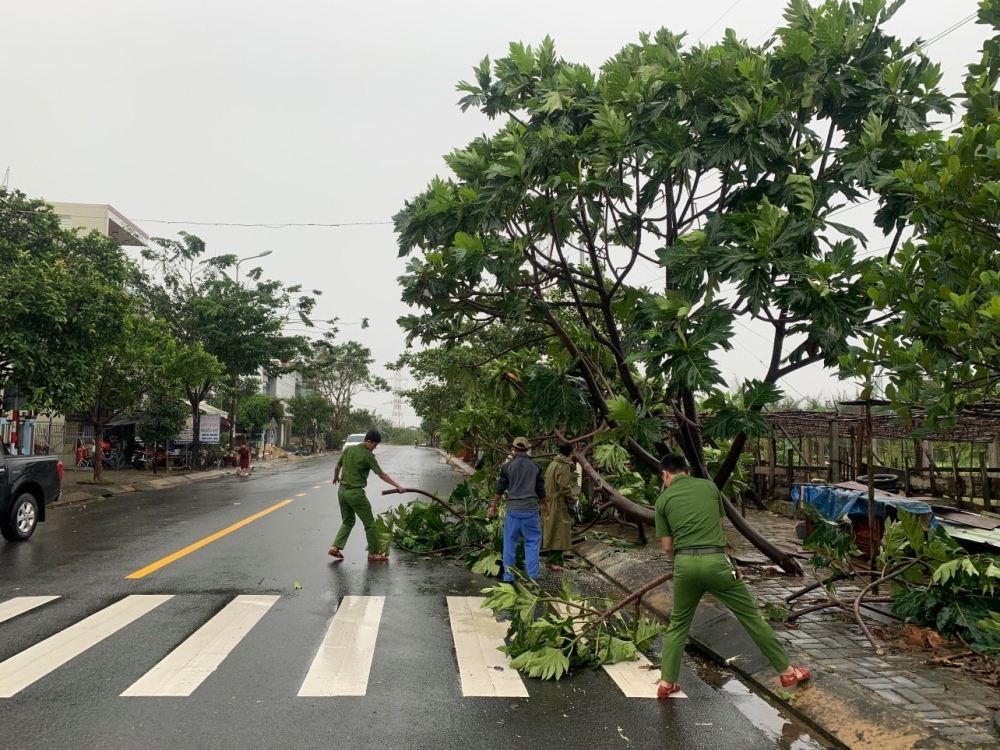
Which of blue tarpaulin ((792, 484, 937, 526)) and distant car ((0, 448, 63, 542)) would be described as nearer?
blue tarpaulin ((792, 484, 937, 526))

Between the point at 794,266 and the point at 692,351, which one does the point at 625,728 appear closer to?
the point at 692,351

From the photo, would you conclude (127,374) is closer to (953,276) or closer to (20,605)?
(20,605)

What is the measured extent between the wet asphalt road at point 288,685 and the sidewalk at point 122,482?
30.7 feet

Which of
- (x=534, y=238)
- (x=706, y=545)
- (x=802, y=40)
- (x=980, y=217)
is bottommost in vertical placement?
(x=706, y=545)

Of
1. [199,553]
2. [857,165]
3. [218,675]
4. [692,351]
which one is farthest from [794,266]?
[199,553]

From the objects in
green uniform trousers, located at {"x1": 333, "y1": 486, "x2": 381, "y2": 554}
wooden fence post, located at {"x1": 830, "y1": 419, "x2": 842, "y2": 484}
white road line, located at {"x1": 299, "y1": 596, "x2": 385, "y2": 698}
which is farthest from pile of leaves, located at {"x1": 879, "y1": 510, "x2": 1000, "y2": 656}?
wooden fence post, located at {"x1": 830, "y1": 419, "x2": 842, "y2": 484}

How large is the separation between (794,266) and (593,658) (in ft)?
11.3

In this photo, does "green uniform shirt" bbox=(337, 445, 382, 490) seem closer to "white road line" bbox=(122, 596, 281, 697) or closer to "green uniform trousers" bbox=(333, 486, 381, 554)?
"green uniform trousers" bbox=(333, 486, 381, 554)

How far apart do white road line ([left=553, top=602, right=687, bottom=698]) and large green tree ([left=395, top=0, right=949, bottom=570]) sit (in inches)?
82.8

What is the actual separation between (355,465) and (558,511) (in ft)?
9.04

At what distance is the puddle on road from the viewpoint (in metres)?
4.39

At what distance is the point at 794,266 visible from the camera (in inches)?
232

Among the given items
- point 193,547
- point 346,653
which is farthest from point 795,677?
point 193,547

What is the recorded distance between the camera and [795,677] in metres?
4.97
